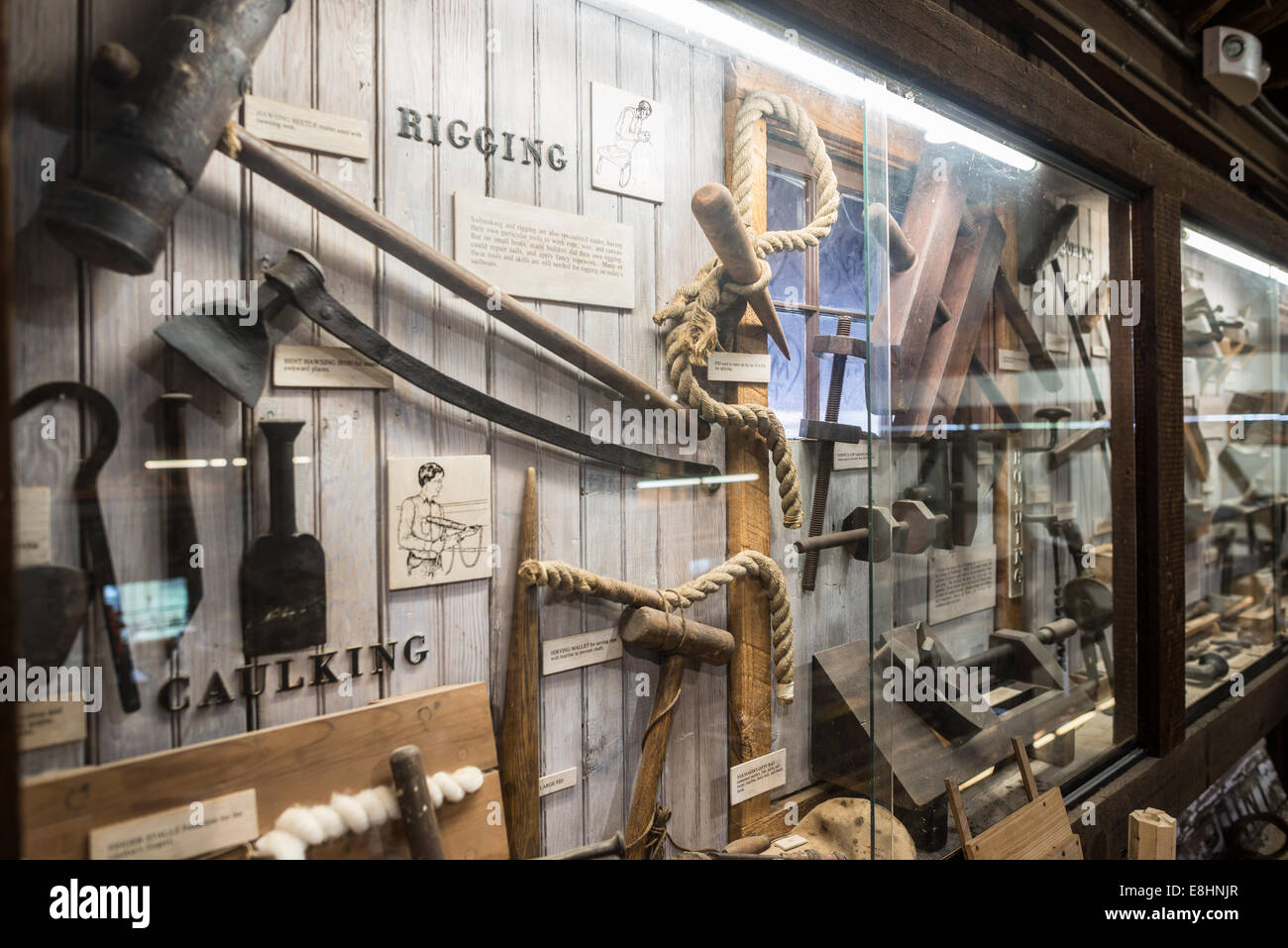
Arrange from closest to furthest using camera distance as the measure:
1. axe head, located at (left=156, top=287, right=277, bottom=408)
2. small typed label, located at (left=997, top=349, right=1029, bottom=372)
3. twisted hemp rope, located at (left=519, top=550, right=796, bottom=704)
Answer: axe head, located at (left=156, top=287, right=277, bottom=408) < twisted hemp rope, located at (left=519, top=550, right=796, bottom=704) < small typed label, located at (left=997, top=349, right=1029, bottom=372)

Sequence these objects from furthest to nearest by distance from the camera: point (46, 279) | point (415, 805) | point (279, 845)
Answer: point (415, 805) → point (279, 845) → point (46, 279)

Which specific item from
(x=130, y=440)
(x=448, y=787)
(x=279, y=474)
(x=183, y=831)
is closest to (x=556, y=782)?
(x=448, y=787)

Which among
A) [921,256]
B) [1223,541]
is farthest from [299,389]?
[1223,541]

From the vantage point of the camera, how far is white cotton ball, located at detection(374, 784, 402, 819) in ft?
3.43

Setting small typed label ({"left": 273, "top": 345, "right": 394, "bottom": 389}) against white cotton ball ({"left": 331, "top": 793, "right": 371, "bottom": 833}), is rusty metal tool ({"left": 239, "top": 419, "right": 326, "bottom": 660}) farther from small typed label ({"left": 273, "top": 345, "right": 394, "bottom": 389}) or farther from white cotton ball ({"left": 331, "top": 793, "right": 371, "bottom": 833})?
white cotton ball ({"left": 331, "top": 793, "right": 371, "bottom": 833})

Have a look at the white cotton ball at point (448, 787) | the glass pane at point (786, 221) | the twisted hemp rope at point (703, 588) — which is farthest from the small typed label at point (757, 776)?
the glass pane at point (786, 221)

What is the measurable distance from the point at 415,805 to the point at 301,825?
0.15 meters

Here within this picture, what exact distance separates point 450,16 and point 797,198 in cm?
76

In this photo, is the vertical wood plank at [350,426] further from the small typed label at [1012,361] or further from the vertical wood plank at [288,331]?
the small typed label at [1012,361]

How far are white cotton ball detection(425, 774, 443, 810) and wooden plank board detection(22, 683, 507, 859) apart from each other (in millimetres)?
19

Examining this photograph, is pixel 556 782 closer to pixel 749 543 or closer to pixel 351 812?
pixel 351 812

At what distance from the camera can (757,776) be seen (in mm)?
1559

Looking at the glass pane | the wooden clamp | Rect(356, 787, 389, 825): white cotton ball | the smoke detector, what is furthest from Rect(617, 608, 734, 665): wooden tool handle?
the smoke detector

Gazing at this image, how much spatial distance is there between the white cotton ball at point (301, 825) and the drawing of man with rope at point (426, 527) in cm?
35
